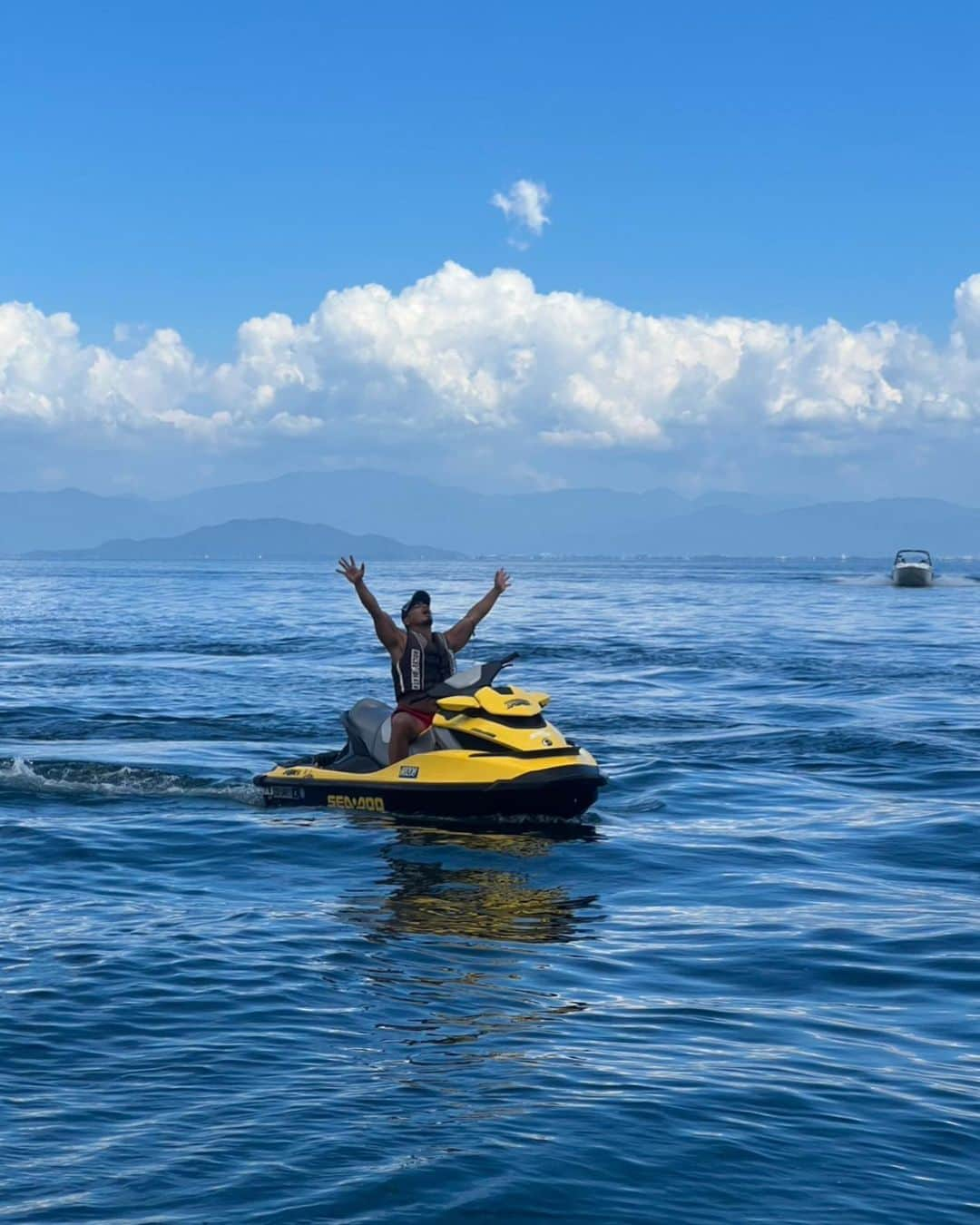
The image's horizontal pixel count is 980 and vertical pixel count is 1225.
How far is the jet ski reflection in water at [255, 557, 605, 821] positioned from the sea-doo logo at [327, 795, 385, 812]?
12 millimetres

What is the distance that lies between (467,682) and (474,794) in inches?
38.5

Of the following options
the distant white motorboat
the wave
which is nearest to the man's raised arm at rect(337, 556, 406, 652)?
the wave

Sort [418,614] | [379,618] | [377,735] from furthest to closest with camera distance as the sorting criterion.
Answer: [377,735]
[379,618]
[418,614]

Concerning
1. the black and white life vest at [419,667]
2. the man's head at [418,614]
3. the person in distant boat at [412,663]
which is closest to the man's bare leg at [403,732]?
the person in distant boat at [412,663]

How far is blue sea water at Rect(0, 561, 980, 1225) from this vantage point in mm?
5719

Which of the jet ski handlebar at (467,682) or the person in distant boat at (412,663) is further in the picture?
the person in distant boat at (412,663)

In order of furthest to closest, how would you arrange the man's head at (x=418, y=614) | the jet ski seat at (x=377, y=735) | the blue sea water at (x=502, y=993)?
the man's head at (x=418, y=614) < the jet ski seat at (x=377, y=735) < the blue sea water at (x=502, y=993)

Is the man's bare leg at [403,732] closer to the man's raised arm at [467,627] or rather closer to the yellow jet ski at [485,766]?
the yellow jet ski at [485,766]

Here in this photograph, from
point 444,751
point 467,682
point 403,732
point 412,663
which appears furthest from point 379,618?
point 444,751

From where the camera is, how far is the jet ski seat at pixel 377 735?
1351 centimetres

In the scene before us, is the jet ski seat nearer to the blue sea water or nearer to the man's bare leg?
the man's bare leg

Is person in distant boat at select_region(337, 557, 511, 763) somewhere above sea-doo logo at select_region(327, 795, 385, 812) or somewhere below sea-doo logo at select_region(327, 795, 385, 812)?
above

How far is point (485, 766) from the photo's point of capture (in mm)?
12844

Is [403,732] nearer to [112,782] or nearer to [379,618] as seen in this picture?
[379,618]
